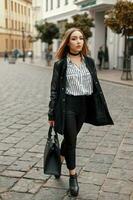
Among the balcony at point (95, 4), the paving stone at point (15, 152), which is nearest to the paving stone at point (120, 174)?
the paving stone at point (15, 152)

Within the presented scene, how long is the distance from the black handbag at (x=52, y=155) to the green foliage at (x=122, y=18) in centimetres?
1550

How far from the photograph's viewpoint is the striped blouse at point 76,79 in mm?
4461

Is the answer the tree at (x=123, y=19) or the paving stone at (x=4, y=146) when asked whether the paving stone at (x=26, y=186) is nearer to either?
the paving stone at (x=4, y=146)

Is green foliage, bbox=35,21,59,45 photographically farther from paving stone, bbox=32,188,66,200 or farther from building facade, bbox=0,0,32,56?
building facade, bbox=0,0,32,56

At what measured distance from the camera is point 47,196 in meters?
4.48

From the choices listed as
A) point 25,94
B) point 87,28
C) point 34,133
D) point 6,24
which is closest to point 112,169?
point 34,133

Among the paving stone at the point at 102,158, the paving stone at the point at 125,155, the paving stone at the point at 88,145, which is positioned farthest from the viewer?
the paving stone at the point at 88,145

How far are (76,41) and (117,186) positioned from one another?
176 centimetres

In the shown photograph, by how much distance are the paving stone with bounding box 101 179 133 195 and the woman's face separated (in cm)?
162

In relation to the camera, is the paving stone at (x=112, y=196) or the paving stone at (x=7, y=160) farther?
the paving stone at (x=7, y=160)

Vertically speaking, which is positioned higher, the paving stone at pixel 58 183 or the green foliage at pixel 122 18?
the green foliage at pixel 122 18

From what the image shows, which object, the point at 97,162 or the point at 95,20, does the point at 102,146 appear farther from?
the point at 95,20

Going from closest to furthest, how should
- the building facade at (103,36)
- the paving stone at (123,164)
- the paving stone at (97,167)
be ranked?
the paving stone at (97,167) < the paving stone at (123,164) < the building facade at (103,36)

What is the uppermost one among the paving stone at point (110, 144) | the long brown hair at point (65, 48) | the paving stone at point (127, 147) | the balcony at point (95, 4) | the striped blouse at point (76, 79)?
the balcony at point (95, 4)
